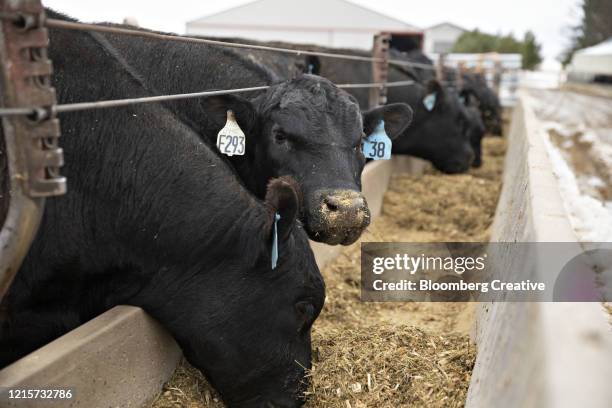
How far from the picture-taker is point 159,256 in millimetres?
2971

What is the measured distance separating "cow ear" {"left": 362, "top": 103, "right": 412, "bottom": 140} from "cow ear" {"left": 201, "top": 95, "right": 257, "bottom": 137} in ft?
3.22

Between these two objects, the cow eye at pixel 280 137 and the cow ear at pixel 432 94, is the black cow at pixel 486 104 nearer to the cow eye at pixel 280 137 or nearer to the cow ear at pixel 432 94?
the cow ear at pixel 432 94

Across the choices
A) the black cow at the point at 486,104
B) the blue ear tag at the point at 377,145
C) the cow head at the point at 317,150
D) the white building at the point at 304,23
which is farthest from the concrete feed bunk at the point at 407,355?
the white building at the point at 304,23

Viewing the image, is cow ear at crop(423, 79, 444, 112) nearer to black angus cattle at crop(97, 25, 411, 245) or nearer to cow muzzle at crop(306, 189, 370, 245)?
black angus cattle at crop(97, 25, 411, 245)

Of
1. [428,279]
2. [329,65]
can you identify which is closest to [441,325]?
[428,279]

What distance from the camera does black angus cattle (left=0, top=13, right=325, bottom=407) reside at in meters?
→ 2.96

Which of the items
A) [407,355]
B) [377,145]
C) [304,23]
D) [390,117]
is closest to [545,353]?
[407,355]

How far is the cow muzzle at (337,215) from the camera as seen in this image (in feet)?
11.2

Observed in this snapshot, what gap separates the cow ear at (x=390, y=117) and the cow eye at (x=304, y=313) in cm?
197

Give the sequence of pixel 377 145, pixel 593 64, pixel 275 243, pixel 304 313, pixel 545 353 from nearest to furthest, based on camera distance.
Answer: pixel 545 353
pixel 275 243
pixel 304 313
pixel 377 145
pixel 593 64

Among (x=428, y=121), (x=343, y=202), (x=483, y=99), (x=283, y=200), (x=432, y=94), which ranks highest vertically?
(x=283, y=200)

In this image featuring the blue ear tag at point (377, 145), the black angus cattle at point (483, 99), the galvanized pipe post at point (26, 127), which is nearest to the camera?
the galvanized pipe post at point (26, 127)

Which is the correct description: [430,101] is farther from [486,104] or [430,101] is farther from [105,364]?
[105,364]

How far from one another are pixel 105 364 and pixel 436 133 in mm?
6903
